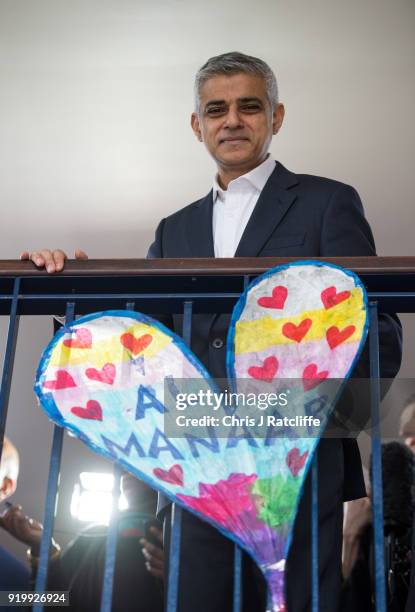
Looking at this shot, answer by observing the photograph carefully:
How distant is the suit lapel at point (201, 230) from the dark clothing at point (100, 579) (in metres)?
1.62

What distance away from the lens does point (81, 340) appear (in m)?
1.50

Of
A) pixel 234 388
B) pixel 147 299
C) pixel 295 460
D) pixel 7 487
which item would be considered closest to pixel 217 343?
pixel 147 299

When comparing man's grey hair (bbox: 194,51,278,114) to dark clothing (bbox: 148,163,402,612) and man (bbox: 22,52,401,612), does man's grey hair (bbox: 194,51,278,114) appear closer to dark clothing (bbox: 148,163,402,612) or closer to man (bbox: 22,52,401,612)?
man (bbox: 22,52,401,612)

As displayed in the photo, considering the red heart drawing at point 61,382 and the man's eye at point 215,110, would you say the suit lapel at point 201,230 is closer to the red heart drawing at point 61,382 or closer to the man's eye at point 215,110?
the man's eye at point 215,110

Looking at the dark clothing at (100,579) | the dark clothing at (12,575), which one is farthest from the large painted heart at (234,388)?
the dark clothing at (12,575)

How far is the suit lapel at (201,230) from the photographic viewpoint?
1.92 m

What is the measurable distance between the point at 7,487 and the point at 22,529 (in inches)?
88.3

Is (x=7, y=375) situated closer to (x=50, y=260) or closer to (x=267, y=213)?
(x=50, y=260)

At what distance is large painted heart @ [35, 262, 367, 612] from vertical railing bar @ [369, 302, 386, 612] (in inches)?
5.0

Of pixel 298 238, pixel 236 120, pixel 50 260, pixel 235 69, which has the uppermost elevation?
pixel 235 69

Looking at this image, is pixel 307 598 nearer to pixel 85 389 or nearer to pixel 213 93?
pixel 85 389

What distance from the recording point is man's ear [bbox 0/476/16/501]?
6129mm

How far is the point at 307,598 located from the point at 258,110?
116 cm

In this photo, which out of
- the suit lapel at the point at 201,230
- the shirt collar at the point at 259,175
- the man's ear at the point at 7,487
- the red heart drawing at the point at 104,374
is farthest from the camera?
the man's ear at the point at 7,487
